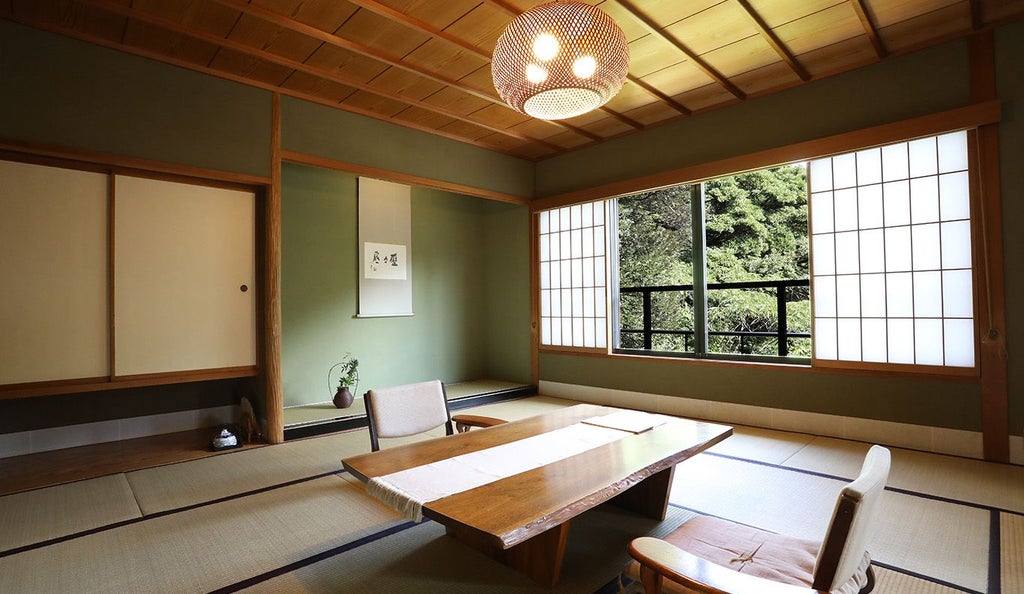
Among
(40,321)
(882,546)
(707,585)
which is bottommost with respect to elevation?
(882,546)

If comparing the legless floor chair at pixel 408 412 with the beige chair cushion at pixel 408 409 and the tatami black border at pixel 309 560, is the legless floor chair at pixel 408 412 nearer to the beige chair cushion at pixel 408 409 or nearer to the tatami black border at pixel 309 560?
the beige chair cushion at pixel 408 409

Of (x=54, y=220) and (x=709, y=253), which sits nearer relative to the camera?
(x=54, y=220)

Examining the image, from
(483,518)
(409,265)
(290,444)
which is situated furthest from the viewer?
(409,265)

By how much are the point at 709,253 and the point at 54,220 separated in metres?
8.01

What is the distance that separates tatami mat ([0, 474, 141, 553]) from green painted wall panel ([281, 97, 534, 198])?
8.11 ft

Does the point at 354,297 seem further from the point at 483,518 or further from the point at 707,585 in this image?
the point at 707,585

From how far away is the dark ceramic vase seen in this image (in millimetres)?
4438

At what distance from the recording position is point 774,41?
10.0 ft

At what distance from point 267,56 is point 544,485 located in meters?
3.17

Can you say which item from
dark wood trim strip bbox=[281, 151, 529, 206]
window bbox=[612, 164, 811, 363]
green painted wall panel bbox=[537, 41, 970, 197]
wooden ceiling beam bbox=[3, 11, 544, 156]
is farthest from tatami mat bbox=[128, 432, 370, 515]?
window bbox=[612, 164, 811, 363]

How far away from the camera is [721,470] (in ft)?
9.53

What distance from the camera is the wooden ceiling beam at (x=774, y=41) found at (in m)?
2.73

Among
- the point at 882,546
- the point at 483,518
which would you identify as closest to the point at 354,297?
the point at 483,518

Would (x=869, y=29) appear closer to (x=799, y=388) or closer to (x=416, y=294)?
(x=799, y=388)
